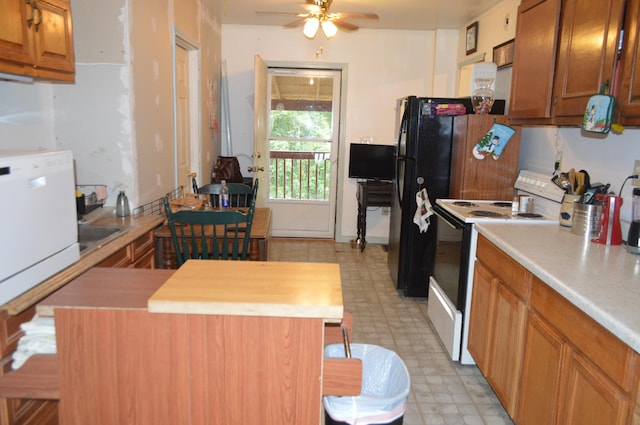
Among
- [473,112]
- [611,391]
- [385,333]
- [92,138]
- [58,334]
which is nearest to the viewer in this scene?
[58,334]

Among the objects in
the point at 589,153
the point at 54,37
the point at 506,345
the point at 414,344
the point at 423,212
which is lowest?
the point at 414,344

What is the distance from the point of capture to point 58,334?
1.15 m

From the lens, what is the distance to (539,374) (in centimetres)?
178

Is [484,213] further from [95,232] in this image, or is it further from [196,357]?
[95,232]

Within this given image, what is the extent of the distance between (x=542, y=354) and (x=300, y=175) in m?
4.27

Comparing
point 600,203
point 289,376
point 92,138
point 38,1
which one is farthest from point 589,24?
point 92,138

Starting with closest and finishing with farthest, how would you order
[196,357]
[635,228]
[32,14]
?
1. [196,357]
2. [32,14]
3. [635,228]

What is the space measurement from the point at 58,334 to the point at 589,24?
239 cm

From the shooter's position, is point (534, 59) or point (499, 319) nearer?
point (499, 319)

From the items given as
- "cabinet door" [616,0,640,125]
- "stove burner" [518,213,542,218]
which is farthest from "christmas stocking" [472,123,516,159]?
"cabinet door" [616,0,640,125]

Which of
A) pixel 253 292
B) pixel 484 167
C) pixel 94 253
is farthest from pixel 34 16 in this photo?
pixel 484 167

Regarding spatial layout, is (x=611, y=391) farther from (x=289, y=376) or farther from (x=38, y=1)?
(x=38, y=1)

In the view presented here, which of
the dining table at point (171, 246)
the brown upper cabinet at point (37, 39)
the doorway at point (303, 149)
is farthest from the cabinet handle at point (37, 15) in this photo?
the doorway at point (303, 149)

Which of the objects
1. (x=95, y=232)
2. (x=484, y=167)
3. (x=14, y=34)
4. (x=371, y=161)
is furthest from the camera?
(x=371, y=161)
